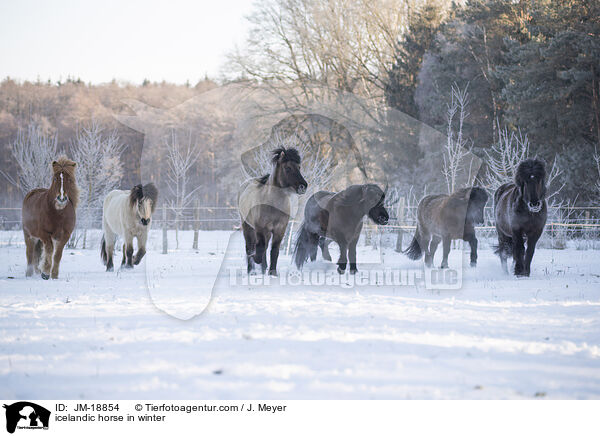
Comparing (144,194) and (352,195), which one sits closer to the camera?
(352,195)

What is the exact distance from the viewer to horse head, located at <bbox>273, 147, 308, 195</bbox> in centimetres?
611

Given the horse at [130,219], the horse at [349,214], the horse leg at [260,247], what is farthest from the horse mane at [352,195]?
the horse at [130,219]

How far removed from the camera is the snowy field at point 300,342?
2.48 m

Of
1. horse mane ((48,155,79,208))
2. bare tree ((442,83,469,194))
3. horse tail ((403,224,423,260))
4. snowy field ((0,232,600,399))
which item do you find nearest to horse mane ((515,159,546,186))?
snowy field ((0,232,600,399))

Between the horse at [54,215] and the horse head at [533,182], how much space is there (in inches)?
246

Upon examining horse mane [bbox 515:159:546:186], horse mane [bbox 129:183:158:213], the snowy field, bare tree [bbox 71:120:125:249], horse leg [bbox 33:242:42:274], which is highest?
bare tree [bbox 71:120:125:249]

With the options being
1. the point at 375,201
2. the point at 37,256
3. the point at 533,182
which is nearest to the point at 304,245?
the point at 375,201

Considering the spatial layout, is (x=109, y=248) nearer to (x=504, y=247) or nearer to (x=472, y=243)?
(x=472, y=243)

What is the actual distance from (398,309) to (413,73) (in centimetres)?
1462

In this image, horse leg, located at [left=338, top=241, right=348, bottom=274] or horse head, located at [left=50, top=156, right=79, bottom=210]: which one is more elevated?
horse head, located at [left=50, top=156, right=79, bottom=210]

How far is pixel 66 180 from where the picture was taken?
7.16m

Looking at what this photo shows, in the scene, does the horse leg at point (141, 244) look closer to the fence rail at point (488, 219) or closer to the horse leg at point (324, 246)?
the horse leg at point (324, 246)

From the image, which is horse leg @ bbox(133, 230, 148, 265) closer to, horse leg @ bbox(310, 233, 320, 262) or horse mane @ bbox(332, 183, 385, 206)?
horse leg @ bbox(310, 233, 320, 262)
